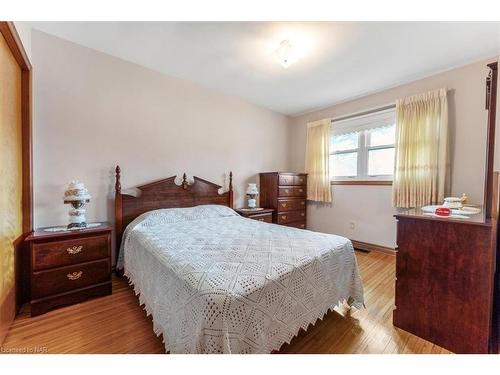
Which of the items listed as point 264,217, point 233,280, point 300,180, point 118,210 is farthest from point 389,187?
point 118,210

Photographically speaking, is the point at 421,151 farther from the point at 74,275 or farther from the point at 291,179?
the point at 74,275

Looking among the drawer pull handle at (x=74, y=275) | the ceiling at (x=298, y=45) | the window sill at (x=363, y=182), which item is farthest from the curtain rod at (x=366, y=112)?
the drawer pull handle at (x=74, y=275)

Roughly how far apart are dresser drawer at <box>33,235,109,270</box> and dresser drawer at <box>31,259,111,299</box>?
0.16 feet

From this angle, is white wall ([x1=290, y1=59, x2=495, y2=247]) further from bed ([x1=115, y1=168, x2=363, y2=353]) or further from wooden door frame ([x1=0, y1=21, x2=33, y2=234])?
wooden door frame ([x1=0, y1=21, x2=33, y2=234])

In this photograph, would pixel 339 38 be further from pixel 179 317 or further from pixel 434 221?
pixel 179 317

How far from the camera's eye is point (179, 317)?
1.01 metres

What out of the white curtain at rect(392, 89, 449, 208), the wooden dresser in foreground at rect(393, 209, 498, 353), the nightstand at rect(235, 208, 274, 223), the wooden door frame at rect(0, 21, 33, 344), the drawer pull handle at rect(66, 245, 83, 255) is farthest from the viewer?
the nightstand at rect(235, 208, 274, 223)

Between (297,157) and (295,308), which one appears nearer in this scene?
(295,308)

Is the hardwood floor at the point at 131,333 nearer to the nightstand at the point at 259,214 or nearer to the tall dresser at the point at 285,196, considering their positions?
the nightstand at the point at 259,214

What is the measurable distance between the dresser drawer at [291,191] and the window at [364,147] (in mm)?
569

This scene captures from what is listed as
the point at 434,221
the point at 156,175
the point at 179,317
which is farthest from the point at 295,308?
the point at 156,175

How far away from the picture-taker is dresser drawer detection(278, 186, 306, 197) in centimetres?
347

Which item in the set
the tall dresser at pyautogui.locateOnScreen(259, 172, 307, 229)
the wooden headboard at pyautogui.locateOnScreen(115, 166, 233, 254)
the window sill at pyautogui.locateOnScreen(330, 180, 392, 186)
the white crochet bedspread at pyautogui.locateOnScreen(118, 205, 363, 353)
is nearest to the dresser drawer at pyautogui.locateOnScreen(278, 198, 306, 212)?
the tall dresser at pyautogui.locateOnScreen(259, 172, 307, 229)
